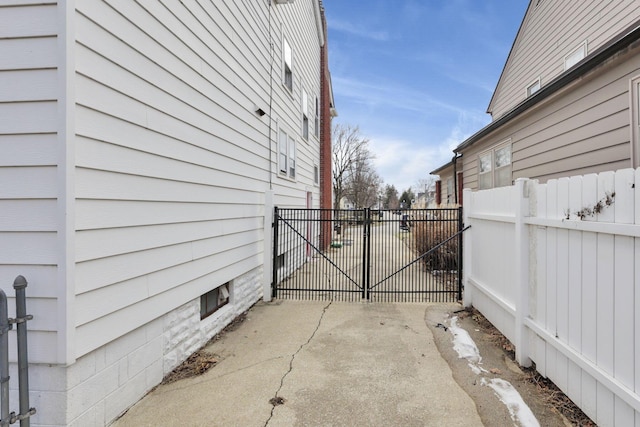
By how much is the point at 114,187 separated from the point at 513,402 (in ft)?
12.0

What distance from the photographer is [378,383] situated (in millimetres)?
3180

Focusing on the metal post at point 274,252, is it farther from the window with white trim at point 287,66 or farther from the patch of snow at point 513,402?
the patch of snow at point 513,402

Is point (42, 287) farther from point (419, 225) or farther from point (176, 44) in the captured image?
point (419, 225)

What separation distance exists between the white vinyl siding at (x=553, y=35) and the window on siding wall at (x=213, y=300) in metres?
7.91

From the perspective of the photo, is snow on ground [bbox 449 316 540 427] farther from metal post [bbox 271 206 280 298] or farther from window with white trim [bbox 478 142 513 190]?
window with white trim [bbox 478 142 513 190]

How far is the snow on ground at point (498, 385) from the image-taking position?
2583 millimetres

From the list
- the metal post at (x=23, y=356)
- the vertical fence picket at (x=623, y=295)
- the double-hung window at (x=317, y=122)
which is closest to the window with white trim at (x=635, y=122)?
the vertical fence picket at (x=623, y=295)

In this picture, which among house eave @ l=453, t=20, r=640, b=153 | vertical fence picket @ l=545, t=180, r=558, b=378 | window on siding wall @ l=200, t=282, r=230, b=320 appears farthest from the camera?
window on siding wall @ l=200, t=282, r=230, b=320

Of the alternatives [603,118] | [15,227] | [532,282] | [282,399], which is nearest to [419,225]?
[603,118]

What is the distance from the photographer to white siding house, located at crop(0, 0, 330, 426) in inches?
85.6

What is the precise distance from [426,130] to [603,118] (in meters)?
28.6

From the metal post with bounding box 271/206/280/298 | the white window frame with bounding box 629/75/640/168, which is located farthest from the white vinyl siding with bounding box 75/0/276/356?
the white window frame with bounding box 629/75/640/168

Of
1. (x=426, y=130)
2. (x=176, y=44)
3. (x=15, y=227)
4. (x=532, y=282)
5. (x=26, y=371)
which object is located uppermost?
(x=426, y=130)

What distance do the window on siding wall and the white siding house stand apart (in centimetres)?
3
